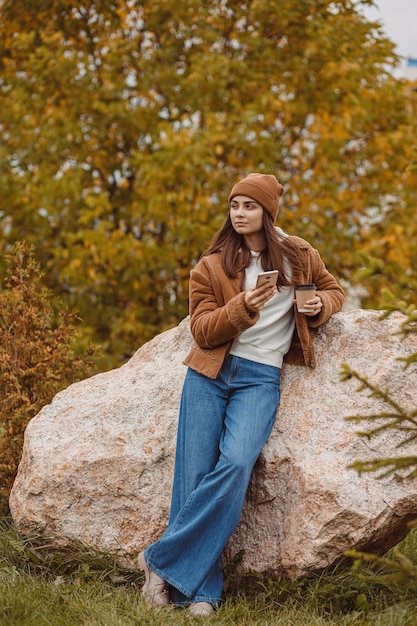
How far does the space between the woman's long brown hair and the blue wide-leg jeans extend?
0.45 metres

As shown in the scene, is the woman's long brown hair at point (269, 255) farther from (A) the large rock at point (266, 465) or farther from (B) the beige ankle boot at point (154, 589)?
(B) the beige ankle boot at point (154, 589)

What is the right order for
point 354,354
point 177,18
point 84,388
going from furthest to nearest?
point 177,18 → point 84,388 → point 354,354

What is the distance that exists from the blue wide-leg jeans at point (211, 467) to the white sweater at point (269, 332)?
0.17 feet

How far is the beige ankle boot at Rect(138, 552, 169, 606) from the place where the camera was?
3.63 m

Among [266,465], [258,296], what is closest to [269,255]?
[258,296]

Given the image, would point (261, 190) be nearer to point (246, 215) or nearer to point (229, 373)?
point (246, 215)

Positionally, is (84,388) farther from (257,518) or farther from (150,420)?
(257,518)

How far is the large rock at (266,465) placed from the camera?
3.66 metres

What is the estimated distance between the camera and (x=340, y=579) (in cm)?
372

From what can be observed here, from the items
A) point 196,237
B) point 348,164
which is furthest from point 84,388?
point 348,164

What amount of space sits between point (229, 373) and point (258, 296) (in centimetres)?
50

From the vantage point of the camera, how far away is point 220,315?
370cm

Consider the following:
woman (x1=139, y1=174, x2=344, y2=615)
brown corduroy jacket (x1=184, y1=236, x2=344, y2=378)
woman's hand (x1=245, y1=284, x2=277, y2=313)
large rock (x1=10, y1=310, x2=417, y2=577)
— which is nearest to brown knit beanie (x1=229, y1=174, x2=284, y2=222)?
woman (x1=139, y1=174, x2=344, y2=615)

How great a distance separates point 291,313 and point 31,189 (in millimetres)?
4681
